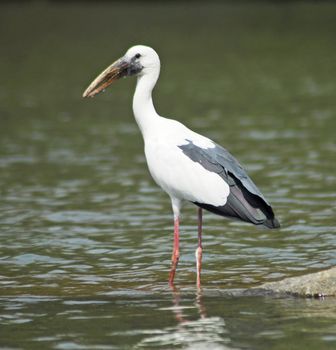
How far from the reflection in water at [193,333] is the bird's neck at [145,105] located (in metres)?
2.18

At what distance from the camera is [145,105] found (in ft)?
37.9

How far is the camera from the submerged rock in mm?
10078

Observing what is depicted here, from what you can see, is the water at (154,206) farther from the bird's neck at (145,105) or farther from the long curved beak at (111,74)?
the long curved beak at (111,74)

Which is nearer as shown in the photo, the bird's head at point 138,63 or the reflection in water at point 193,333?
the reflection in water at point 193,333

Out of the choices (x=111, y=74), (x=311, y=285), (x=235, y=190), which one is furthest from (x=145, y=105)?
(x=311, y=285)

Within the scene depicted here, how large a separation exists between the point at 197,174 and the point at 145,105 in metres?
1.07

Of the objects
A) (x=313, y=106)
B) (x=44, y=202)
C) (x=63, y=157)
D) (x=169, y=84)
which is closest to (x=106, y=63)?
(x=169, y=84)

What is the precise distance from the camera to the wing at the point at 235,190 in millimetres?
10609

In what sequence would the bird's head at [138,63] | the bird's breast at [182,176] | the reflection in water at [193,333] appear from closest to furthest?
1. the reflection in water at [193,333]
2. the bird's breast at [182,176]
3. the bird's head at [138,63]

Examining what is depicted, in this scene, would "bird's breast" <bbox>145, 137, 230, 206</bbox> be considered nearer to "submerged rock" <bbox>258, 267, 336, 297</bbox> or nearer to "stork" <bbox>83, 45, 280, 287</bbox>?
"stork" <bbox>83, 45, 280, 287</bbox>

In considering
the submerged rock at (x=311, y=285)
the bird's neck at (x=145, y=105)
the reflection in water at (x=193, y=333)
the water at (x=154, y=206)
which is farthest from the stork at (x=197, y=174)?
the reflection in water at (x=193, y=333)

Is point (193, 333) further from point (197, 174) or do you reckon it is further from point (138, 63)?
point (138, 63)

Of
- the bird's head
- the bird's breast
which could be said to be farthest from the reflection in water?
the bird's head

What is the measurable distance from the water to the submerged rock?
0.17 m
